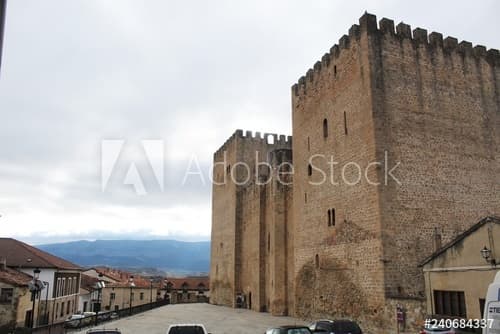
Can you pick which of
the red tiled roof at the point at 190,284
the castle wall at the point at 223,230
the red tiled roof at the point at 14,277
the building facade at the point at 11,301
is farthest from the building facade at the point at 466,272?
the red tiled roof at the point at 190,284

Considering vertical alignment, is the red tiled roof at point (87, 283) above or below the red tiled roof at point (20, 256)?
below

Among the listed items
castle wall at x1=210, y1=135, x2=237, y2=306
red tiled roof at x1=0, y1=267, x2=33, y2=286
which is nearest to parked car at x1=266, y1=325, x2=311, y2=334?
red tiled roof at x1=0, y1=267, x2=33, y2=286

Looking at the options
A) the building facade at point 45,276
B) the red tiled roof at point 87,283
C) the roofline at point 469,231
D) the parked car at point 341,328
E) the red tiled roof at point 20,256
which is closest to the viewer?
the parked car at point 341,328

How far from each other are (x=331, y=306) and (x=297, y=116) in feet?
33.5

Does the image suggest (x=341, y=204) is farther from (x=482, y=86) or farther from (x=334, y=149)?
(x=482, y=86)

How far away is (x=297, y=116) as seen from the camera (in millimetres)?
23719

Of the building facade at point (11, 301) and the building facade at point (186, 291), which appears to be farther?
the building facade at point (186, 291)

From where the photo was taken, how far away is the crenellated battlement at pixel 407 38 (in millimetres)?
17250

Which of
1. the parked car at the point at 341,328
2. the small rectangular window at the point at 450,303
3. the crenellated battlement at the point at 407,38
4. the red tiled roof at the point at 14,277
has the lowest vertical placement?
the parked car at the point at 341,328

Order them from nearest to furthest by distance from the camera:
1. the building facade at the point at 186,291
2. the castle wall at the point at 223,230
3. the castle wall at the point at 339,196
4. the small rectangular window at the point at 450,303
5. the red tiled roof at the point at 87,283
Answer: the small rectangular window at the point at 450,303 < the castle wall at the point at 339,196 < the castle wall at the point at 223,230 < the red tiled roof at the point at 87,283 < the building facade at the point at 186,291

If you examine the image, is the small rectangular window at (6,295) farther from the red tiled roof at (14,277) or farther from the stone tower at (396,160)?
the stone tower at (396,160)

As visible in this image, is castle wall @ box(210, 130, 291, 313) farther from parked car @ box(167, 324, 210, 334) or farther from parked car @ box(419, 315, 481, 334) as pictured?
parked car @ box(167, 324, 210, 334)

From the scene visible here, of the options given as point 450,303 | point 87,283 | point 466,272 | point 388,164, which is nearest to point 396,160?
point 388,164

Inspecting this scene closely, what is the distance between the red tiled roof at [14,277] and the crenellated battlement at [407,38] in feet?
66.5
